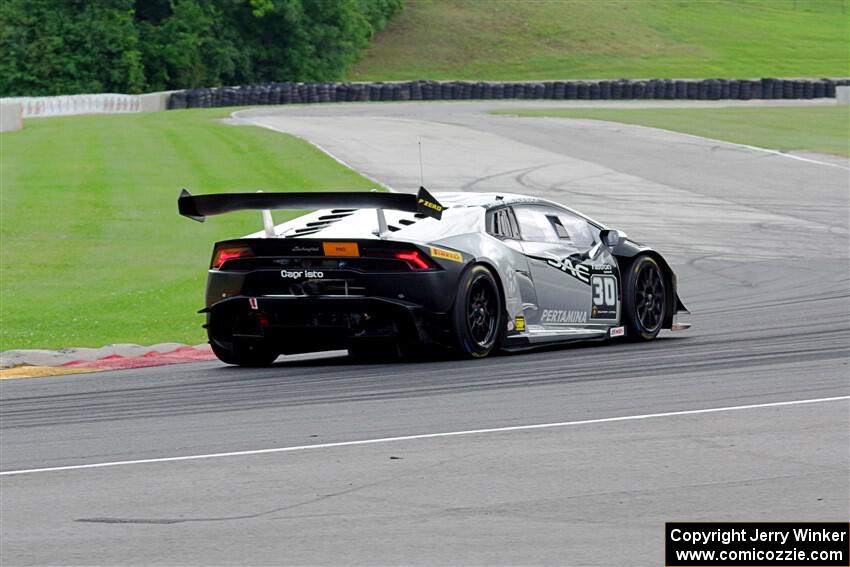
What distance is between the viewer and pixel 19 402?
10430mm

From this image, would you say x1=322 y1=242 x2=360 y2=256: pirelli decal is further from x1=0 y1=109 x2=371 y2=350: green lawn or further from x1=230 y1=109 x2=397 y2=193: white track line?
x1=230 y1=109 x2=397 y2=193: white track line

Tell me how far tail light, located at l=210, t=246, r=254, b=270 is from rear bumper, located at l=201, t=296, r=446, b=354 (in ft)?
1.03

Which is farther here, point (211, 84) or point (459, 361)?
point (211, 84)

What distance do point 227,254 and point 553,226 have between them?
2697 mm

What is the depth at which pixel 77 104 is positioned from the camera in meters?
62.6

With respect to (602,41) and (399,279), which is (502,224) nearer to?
(399,279)

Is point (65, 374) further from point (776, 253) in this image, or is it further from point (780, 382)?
point (776, 253)

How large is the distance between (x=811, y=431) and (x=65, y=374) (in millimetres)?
6541

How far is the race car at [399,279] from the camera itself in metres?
→ 10.7

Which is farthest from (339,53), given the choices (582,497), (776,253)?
(582,497)

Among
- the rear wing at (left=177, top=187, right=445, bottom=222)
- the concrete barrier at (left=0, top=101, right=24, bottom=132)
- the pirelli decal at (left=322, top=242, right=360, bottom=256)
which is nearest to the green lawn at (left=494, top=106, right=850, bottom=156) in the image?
the concrete barrier at (left=0, top=101, right=24, bottom=132)

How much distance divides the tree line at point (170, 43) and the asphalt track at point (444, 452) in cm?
6439

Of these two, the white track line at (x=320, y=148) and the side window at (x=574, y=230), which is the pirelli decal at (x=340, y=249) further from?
the white track line at (x=320, y=148)

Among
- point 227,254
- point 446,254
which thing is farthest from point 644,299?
point 227,254
